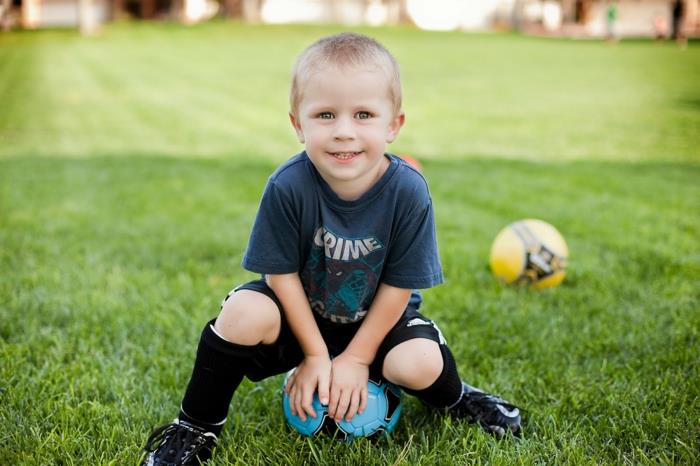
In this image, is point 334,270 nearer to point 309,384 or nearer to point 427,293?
point 309,384

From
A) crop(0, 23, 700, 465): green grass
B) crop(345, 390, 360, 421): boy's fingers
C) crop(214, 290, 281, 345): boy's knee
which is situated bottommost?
crop(0, 23, 700, 465): green grass

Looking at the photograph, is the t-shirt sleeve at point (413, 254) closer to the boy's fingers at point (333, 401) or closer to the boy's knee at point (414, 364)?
the boy's knee at point (414, 364)

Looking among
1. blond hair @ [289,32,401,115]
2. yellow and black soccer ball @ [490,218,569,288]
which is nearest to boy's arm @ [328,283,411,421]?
blond hair @ [289,32,401,115]

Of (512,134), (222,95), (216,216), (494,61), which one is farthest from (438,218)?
(494,61)

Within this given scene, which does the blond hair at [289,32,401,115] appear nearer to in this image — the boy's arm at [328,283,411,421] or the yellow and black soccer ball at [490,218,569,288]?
the boy's arm at [328,283,411,421]

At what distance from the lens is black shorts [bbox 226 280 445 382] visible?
2182 millimetres

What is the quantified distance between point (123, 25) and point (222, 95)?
71.3 feet

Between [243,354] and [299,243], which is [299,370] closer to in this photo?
[243,354]

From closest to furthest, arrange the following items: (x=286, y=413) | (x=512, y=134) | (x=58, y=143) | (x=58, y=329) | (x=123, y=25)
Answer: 1. (x=286, y=413)
2. (x=58, y=329)
3. (x=58, y=143)
4. (x=512, y=134)
5. (x=123, y=25)

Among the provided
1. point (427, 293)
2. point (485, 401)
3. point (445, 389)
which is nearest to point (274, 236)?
point (445, 389)

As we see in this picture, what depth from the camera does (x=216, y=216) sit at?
507cm

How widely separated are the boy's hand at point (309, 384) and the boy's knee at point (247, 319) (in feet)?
Answer: 0.58

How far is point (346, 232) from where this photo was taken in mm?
2139

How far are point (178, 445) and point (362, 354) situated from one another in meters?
0.64
